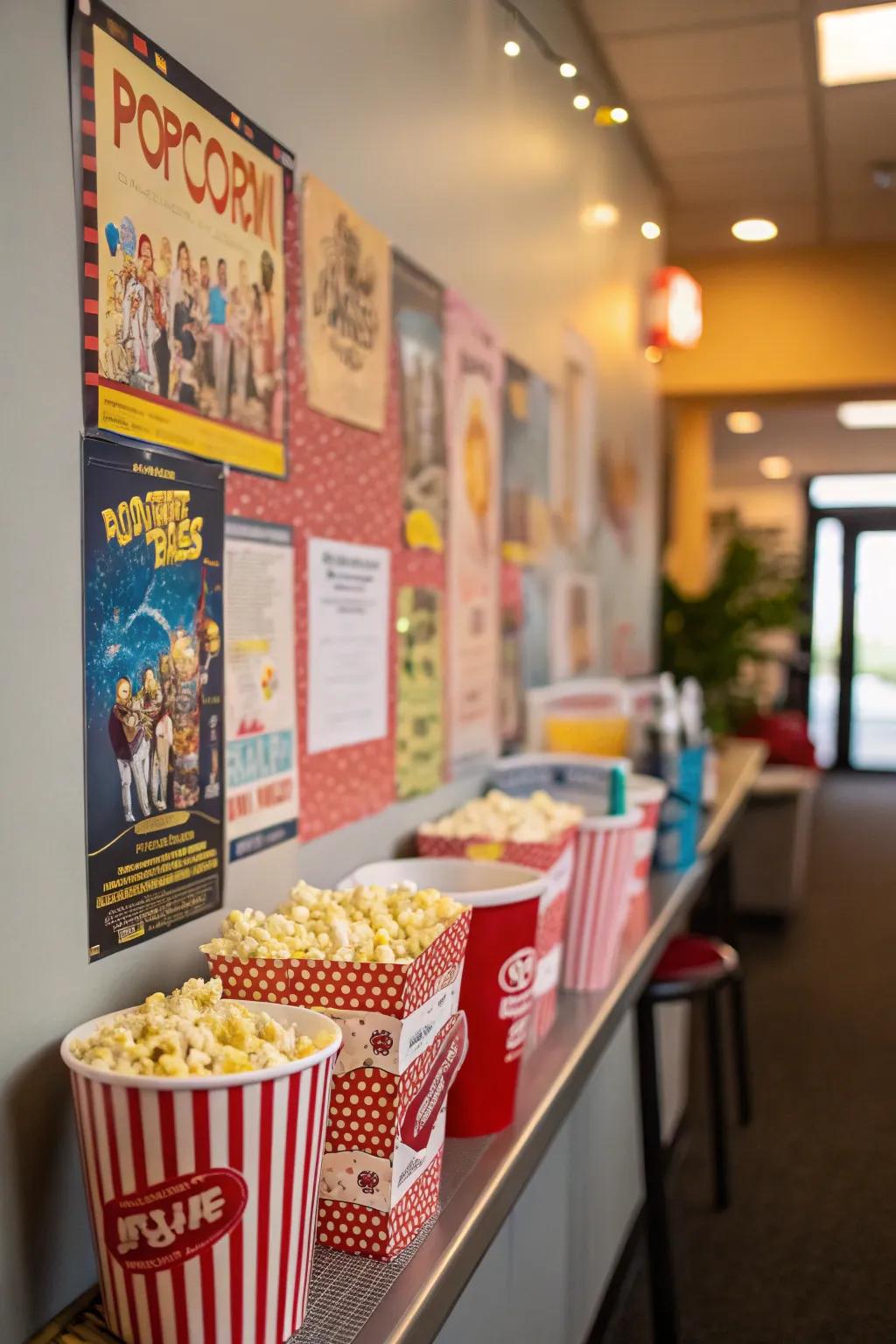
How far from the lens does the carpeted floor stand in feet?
8.66

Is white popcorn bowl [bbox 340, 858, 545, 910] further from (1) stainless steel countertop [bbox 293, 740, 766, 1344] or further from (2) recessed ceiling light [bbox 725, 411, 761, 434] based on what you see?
(2) recessed ceiling light [bbox 725, 411, 761, 434]

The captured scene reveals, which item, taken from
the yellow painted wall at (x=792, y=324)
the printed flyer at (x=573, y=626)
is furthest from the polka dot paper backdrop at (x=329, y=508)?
the yellow painted wall at (x=792, y=324)

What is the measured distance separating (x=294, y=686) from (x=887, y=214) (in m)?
3.73

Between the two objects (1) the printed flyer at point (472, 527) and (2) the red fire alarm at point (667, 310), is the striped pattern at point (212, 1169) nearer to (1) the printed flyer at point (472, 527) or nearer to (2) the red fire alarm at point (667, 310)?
(1) the printed flyer at point (472, 527)

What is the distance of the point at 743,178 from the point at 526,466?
6.65ft

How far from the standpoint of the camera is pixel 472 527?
2.21 metres

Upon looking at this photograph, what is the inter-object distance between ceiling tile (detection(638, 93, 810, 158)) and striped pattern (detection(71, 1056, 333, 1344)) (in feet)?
10.4

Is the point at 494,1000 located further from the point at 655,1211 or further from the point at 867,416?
the point at 867,416

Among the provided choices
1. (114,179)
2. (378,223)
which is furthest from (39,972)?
(378,223)

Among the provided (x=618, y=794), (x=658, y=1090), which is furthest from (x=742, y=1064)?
(x=618, y=794)

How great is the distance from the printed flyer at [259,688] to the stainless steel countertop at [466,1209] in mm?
419

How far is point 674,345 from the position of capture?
4055 mm

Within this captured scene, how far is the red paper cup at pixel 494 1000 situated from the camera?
1.34 meters

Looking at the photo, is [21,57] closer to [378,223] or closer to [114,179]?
[114,179]
